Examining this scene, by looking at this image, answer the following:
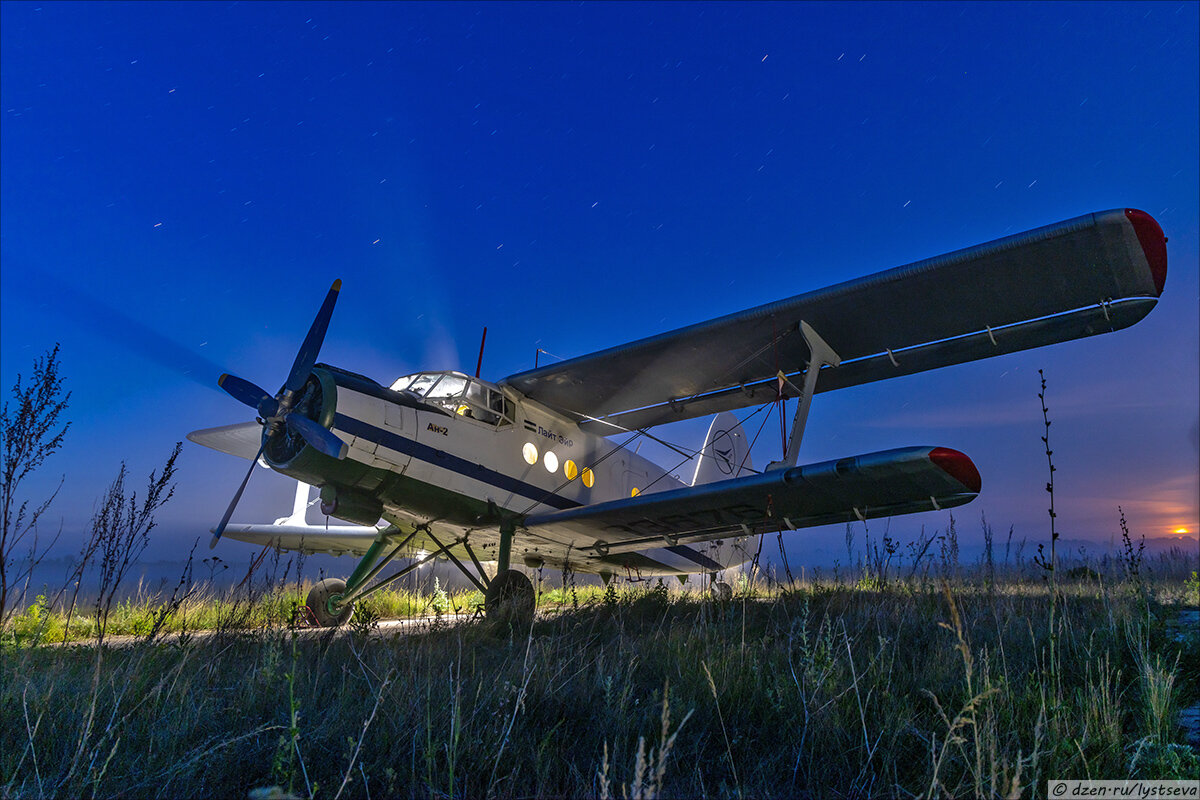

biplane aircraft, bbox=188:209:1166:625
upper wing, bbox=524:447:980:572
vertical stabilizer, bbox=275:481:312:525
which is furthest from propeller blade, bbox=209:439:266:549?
vertical stabilizer, bbox=275:481:312:525

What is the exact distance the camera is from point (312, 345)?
7059 millimetres

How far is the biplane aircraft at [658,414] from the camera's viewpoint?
598cm

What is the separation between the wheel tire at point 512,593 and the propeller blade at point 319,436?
92.4 inches

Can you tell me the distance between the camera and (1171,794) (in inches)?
76.0

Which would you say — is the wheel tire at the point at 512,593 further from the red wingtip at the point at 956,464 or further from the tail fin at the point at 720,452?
the tail fin at the point at 720,452

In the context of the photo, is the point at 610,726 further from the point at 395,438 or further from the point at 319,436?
the point at 395,438

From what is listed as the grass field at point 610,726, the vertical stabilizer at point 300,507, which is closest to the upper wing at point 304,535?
the vertical stabilizer at point 300,507

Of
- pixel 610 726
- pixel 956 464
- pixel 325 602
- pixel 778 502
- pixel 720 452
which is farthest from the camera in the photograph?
pixel 720 452

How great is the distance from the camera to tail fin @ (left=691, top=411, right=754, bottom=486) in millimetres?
13383

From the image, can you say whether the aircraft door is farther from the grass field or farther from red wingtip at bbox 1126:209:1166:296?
red wingtip at bbox 1126:209:1166:296

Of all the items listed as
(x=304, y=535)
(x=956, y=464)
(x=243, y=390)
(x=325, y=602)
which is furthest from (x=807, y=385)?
(x=304, y=535)

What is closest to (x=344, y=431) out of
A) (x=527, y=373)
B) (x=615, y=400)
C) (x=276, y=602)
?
(x=276, y=602)

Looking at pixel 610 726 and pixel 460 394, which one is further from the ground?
pixel 460 394

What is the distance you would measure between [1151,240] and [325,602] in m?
10.7
